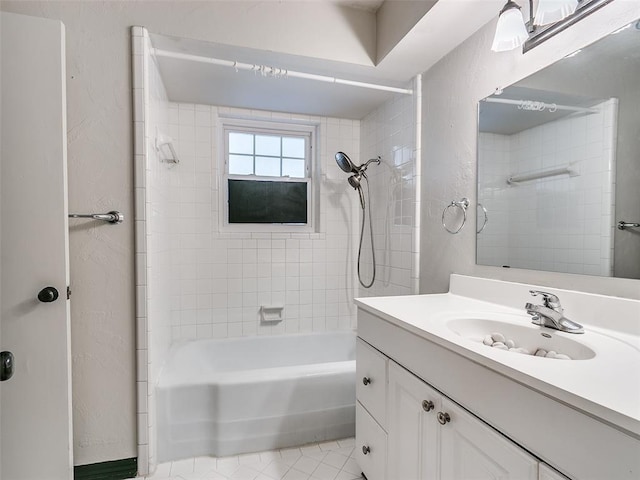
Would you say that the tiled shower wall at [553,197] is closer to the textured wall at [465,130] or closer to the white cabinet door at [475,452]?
the textured wall at [465,130]

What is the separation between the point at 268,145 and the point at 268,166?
17 centimetres

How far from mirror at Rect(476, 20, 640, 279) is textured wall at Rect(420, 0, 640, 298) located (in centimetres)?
4

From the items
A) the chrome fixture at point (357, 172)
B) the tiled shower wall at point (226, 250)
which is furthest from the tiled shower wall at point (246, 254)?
the chrome fixture at point (357, 172)

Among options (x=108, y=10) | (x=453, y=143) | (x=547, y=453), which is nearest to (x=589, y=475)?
(x=547, y=453)

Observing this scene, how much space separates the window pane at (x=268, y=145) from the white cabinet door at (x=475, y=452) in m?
2.12

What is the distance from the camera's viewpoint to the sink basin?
864mm

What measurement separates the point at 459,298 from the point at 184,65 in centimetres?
184

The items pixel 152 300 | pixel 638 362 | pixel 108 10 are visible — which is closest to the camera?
pixel 638 362

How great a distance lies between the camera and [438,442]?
87 cm

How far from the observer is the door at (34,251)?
44.1 inches

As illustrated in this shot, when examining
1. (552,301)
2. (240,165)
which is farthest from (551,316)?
(240,165)

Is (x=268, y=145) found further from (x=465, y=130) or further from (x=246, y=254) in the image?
(x=465, y=130)

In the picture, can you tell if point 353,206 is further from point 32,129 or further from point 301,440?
point 32,129

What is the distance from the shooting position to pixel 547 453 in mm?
595
